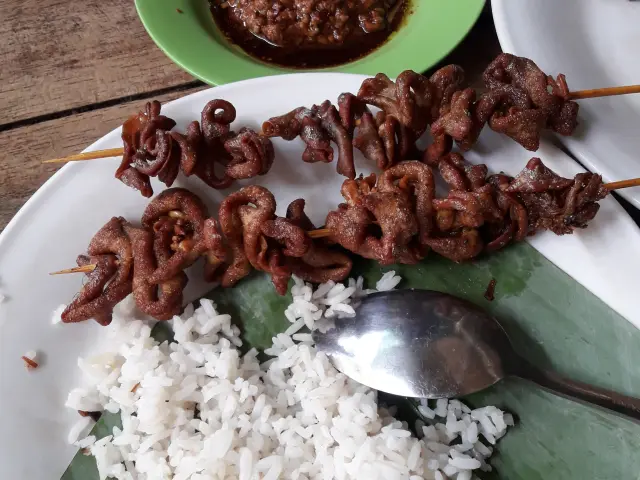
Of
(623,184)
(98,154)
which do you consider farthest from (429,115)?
(98,154)

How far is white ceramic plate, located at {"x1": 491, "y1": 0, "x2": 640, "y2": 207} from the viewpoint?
7.15 ft

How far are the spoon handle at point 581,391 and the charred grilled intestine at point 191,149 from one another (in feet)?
4.02

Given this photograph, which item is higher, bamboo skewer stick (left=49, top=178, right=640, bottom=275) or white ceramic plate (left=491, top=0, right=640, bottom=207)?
white ceramic plate (left=491, top=0, right=640, bottom=207)

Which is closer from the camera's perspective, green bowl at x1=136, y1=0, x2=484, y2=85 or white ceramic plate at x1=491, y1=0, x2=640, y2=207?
white ceramic plate at x1=491, y1=0, x2=640, y2=207

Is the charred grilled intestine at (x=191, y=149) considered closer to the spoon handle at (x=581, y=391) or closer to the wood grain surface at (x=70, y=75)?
the wood grain surface at (x=70, y=75)

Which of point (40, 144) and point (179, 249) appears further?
point (40, 144)

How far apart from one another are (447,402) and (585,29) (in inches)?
74.2

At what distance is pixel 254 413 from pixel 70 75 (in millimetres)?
1978

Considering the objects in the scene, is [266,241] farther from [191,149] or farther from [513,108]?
[513,108]

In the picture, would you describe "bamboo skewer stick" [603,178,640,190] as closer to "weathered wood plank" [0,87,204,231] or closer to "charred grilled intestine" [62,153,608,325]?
"charred grilled intestine" [62,153,608,325]

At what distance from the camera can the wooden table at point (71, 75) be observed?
8.89ft

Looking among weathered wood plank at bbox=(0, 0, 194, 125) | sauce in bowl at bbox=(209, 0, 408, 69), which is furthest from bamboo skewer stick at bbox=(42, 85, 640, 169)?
sauce in bowl at bbox=(209, 0, 408, 69)

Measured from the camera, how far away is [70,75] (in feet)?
9.45

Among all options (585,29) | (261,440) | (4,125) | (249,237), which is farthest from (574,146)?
(4,125)
